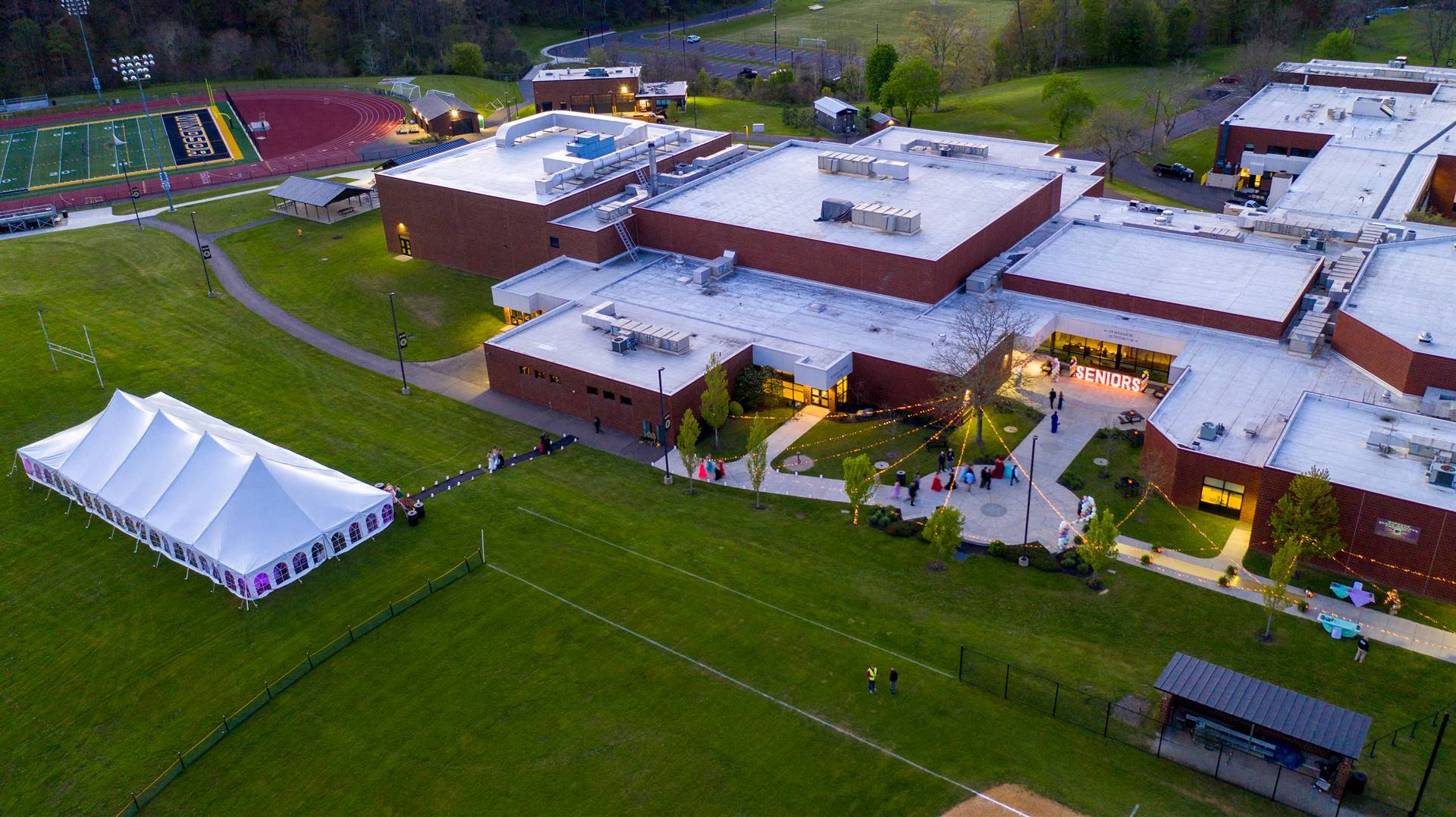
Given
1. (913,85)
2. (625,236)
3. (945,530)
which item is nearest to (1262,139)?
(913,85)

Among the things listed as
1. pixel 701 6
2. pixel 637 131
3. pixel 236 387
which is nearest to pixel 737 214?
pixel 637 131

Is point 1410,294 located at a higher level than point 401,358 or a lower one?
higher

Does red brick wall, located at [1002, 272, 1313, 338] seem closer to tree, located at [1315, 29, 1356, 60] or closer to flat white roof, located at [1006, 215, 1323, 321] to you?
flat white roof, located at [1006, 215, 1323, 321]

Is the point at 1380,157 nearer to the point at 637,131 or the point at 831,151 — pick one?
Result: the point at 831,151

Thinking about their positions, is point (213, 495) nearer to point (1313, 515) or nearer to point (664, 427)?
point (664, 427)

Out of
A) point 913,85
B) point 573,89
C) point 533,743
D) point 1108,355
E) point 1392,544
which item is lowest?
point 533,743

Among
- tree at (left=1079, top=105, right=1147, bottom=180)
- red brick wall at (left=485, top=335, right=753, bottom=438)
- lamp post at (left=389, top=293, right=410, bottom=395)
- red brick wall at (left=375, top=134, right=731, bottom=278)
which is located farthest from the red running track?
tree at (left=1079, top=105, right=1147, bottom=180)

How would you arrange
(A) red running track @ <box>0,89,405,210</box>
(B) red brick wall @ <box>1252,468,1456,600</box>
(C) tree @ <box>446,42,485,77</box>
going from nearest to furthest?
(B) red brick wall @ <box>1252,468,1456,600</box> < (A) red running track @ <box>0,89,405,210</box> < (C) tree @ <box>446,42,485,77</box>
